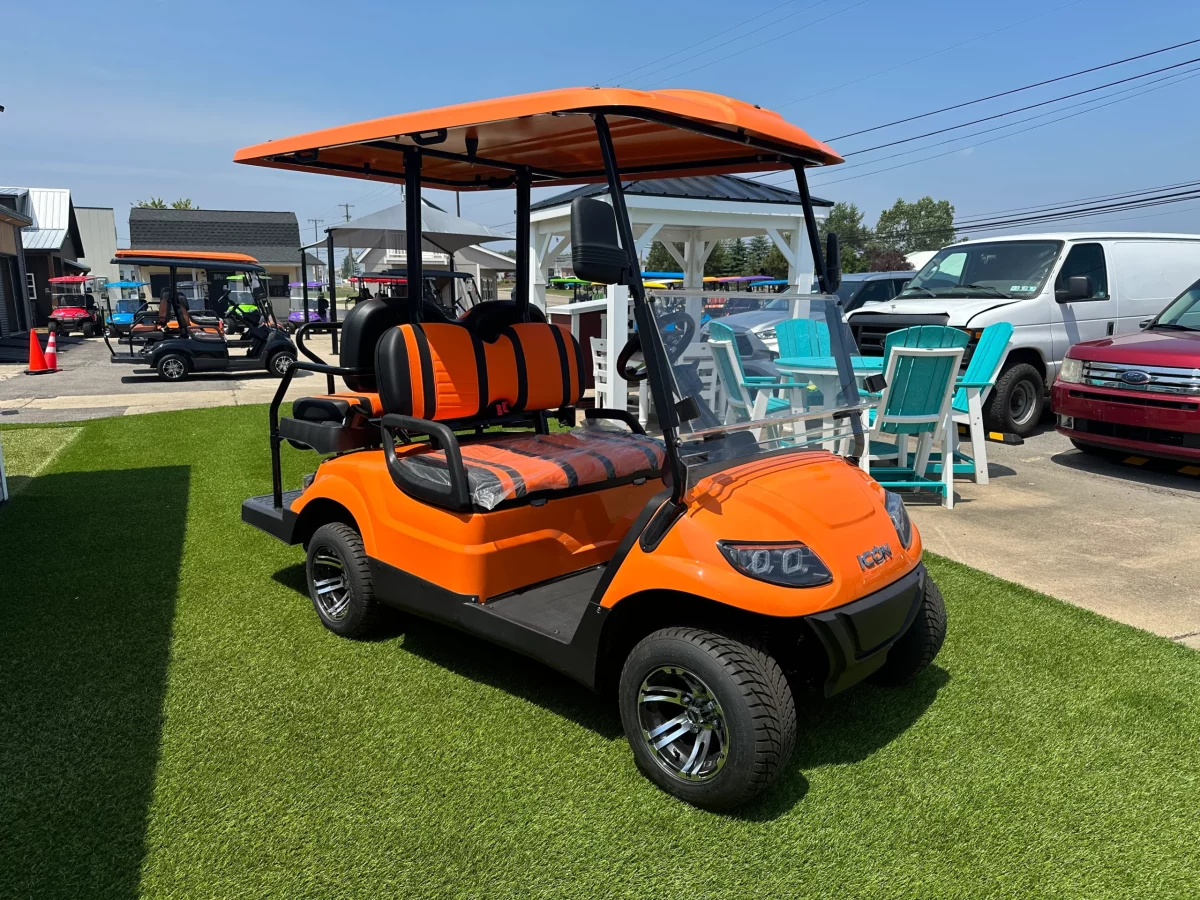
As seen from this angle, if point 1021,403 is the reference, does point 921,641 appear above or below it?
below

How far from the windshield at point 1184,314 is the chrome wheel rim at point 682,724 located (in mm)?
6849

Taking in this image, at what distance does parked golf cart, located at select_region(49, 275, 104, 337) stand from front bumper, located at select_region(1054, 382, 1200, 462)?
26187 mm

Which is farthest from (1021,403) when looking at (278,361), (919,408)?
(278,361)

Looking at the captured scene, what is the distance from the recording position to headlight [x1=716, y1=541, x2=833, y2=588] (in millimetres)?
2309

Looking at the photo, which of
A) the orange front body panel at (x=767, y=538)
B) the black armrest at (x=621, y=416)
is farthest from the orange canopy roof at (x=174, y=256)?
the orange front body panel at (x=767, y=538)

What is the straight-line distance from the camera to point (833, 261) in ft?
10.4

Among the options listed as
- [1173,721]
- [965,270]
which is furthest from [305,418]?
[965,270]

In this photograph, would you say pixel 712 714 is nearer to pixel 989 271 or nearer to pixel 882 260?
pixel 989 271

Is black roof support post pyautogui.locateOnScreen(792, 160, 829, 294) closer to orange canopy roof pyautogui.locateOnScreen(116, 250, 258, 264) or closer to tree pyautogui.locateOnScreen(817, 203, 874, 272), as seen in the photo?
orange canopy roof pyautogui.locateOnScreen(116, 250, 258, 264)

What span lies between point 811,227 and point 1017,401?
613cm

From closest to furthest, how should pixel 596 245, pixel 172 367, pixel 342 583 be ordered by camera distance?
pixel 596 245 < pixel 342 583 < pixel 172 367

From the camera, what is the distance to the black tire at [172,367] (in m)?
14.1

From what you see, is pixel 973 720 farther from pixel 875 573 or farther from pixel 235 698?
pixel 235 698

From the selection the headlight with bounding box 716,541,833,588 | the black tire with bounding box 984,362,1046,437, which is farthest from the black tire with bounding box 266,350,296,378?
the headlight with bounding box 716,541,833,588
